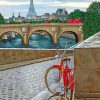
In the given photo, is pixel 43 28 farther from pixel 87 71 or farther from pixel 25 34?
pixel 87 71

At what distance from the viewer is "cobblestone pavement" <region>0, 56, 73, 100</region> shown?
9.81 metres

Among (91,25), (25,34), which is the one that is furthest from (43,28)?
(91,25)

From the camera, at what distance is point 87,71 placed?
544cm

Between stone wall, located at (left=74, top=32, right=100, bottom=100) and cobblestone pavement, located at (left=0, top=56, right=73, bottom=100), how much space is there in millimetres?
4021

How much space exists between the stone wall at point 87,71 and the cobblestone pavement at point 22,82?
13.2 feet

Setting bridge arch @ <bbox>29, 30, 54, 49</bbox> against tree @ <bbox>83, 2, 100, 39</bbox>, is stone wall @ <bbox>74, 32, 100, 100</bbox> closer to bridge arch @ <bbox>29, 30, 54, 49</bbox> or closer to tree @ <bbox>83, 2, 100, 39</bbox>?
tree @ <bbox>83, 2, 100, 39</bbox>

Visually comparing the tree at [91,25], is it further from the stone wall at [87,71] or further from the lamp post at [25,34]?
the stone wall at [87,71]

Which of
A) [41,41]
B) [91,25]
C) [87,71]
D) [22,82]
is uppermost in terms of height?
[87,71]

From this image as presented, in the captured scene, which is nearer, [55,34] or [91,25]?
[91,25]

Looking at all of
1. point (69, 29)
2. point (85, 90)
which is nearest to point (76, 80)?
point (85, 90)

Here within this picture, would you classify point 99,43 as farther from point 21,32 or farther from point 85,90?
point 21,32

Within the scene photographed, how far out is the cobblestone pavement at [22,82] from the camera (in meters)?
9.81

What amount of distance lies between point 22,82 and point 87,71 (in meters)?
6.66

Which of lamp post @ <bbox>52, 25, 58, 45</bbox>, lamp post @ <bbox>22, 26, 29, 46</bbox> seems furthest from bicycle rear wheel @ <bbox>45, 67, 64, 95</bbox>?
lamp post @ <bbox>22, 26, 29, 46</bbox>
